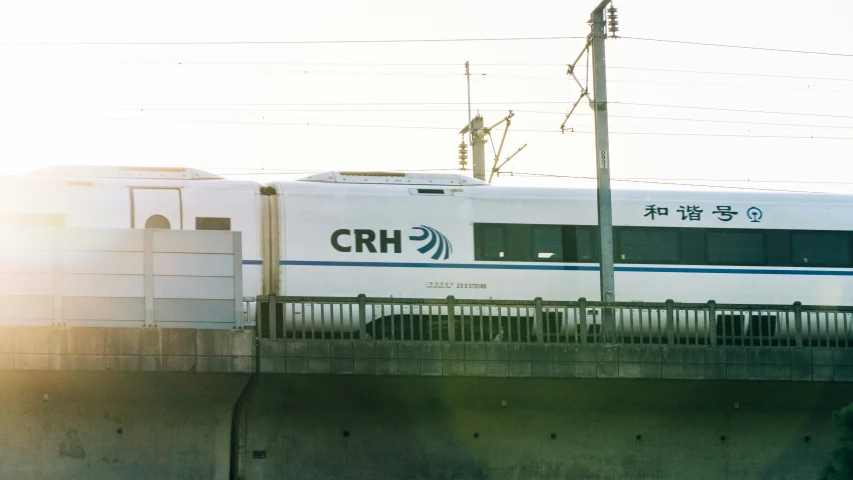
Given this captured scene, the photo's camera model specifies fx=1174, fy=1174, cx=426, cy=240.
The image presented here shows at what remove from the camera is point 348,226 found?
67.9 ft

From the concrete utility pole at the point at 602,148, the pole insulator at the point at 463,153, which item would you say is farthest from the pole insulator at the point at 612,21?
the pole insulator at the point at 463,153

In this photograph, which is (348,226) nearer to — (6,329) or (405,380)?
(405,380)

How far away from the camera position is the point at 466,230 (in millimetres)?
21250

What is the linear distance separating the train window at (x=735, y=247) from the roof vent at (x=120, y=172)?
30.9 ft

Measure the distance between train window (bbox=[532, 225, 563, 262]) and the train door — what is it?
6.34 metres

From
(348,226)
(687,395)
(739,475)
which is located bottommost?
(739,475)

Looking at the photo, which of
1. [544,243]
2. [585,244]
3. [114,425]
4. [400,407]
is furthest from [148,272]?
[585,244]

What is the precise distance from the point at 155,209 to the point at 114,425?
4.65 metres

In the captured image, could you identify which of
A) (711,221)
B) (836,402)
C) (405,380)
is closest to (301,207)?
(405,380)

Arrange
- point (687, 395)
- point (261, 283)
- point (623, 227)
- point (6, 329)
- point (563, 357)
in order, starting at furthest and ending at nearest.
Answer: point (623, 227), point (261, 283), point (687, 395), point (563, 357), point (6, 329)

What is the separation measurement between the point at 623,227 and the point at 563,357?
5.50 meters

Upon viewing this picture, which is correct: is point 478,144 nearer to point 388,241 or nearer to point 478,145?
point 478,145

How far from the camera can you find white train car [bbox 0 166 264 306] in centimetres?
1973

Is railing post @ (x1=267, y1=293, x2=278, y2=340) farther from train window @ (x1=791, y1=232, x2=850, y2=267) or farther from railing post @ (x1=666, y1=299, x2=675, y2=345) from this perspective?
train window @ (x1=791, y1=232, x2=850, y2=267)
